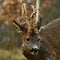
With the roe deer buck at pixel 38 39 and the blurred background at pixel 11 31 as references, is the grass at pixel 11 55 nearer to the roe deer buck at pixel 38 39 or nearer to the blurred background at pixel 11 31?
the blurred background at pixel 11 31

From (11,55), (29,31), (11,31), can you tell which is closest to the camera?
(29,31)

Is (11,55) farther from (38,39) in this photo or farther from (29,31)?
(29,31)

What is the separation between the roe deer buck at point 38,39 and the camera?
1677 centimetres

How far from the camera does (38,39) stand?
1698cm

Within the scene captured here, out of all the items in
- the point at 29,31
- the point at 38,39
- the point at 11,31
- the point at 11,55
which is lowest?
the point at 38,39

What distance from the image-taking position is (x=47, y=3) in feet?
82.2

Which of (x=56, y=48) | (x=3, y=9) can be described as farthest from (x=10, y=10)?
(x=56, y=48)

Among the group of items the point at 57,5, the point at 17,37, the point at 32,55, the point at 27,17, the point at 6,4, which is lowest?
the point at 32,55

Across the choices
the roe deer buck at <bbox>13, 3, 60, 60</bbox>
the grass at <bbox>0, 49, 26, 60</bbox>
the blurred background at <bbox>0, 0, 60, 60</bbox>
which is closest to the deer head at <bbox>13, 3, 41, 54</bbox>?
the roe deer buck at <bbox>13, 3, 60, 60</bbox>

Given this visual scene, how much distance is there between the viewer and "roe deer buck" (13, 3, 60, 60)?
1677 cm

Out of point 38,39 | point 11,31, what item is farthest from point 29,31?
point 11,31

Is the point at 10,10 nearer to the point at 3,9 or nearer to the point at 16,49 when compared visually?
the point at 3,9

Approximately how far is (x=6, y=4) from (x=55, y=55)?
600cm

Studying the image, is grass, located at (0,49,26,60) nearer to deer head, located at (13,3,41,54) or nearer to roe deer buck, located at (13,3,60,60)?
roe deer buck, located at (13,3,60,60)
